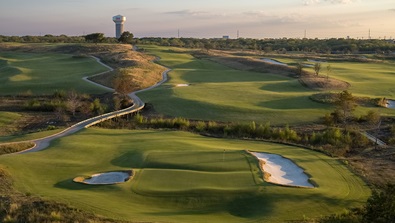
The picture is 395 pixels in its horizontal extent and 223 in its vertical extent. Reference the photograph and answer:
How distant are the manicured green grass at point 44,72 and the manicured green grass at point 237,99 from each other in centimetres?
Result: 1497

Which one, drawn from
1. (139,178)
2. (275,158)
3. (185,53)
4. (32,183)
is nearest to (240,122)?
(275,158)

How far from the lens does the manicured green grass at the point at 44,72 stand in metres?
74.5

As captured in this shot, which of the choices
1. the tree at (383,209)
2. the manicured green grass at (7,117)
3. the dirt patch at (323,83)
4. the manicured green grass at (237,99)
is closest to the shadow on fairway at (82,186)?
the tree at (383,209)

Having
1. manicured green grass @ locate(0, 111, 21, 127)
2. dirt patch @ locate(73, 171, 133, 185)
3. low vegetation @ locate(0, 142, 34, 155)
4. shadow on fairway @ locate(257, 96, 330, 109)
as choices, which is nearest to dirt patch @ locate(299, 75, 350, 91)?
shadow on fairway @ locate(257, 96, 330, 109)

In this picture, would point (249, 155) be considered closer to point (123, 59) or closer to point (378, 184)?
point (378, 184)

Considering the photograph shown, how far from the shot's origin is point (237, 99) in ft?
209

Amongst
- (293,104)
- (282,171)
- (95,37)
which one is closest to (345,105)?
(293,104)

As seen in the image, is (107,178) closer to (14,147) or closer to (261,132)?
(14,147)

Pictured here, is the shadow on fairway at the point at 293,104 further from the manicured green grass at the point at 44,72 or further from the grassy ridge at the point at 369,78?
the manicured green grass at the point at 44,72

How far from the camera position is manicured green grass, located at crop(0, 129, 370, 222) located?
23.4 m

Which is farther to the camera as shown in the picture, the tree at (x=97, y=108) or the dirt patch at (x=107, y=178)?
the tree at (x=97, y=108)

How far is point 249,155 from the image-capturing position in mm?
33781

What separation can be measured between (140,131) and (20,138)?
36.7 ft

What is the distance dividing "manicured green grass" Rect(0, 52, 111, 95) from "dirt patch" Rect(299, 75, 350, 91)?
111 feet
